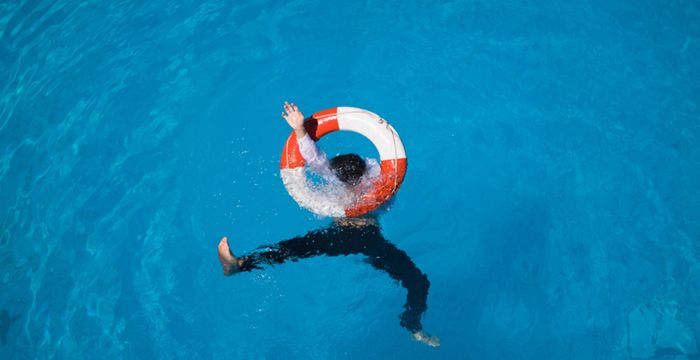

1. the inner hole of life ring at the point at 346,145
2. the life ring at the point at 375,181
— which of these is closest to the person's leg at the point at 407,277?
the life ring at the point at 375,181

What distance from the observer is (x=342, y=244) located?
402cm

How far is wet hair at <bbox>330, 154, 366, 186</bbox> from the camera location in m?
3.89

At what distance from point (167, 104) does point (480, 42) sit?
3.84 metres

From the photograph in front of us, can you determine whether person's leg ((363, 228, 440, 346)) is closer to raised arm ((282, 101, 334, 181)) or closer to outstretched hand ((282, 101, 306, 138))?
raised arm ((282, 101, 334, 181))

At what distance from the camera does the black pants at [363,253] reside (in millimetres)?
3939

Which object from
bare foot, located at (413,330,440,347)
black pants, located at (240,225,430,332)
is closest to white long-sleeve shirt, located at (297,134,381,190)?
black pants, located at (240,225,430,332)

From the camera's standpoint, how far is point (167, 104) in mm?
6043

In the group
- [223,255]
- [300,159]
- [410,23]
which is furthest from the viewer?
[410,23]

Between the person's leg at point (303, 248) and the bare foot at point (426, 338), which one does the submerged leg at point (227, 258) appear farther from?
the bare foot at point (426, 338)

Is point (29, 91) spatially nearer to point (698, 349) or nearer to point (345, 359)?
point (345, 359)

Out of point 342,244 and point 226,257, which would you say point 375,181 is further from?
point 226,257

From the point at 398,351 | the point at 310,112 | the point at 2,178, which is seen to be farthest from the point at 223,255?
the point at 2,178

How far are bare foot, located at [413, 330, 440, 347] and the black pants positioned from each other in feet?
0.18

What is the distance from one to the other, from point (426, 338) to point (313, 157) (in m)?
1.85
